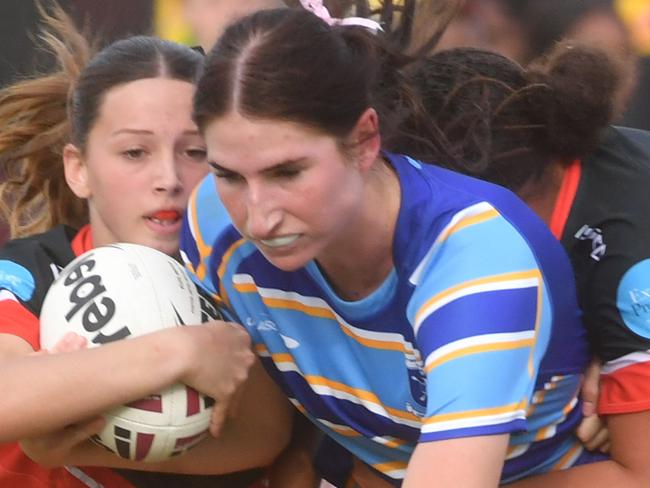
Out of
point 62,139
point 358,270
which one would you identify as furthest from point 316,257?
point 62,139

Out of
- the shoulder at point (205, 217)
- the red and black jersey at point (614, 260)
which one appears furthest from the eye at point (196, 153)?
the red and black jersey at point (614, 260)

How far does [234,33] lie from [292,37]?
11 centimetres

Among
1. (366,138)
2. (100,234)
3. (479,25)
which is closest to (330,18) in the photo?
(366,138)

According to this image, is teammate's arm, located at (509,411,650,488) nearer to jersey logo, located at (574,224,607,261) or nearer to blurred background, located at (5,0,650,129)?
jersey logo, located at (574,224,607,261)

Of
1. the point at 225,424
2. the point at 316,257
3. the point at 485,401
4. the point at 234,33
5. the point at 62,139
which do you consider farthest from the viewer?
the point at 62,139

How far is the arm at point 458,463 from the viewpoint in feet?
6.46

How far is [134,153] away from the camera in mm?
2779

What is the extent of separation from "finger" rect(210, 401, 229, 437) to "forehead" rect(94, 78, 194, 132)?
0.70m

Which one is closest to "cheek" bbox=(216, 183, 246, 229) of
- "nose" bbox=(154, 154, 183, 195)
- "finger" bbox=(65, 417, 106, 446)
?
"finger" bbox=(65, 417, 106, 446)

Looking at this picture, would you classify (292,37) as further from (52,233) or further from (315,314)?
(52,233)

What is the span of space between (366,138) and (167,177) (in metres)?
0.68

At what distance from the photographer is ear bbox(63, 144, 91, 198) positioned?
2.91 meters

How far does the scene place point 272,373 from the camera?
8.38 ft

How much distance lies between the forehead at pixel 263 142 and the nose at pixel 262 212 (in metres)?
0.04
